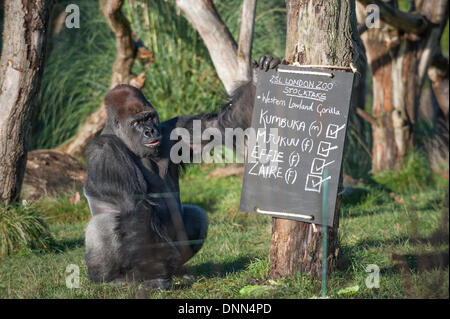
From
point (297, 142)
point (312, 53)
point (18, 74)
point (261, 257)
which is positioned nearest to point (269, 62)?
point (312, 53)

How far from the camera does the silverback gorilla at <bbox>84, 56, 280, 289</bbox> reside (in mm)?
3537

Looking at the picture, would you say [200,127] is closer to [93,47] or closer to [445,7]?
[445,7]

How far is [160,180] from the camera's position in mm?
3816

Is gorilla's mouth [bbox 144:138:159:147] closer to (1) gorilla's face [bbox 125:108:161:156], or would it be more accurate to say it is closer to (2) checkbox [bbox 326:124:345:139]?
(1) gorilla's face [bbox 125:108:161:156]

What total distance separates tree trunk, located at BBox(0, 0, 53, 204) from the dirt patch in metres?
1.68

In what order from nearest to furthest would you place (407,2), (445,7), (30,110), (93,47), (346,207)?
(30,110) < (346,207) < (445,7) < (93,47) < (407,2)

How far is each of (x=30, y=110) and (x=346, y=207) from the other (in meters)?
3.34

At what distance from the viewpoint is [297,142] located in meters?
3.27

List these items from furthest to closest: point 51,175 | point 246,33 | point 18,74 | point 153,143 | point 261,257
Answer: point 51,175
point 246,33
point 18,74
point 261,257
point 153,143

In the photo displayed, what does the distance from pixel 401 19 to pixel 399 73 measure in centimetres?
80

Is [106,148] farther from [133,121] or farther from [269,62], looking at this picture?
[269,62]
